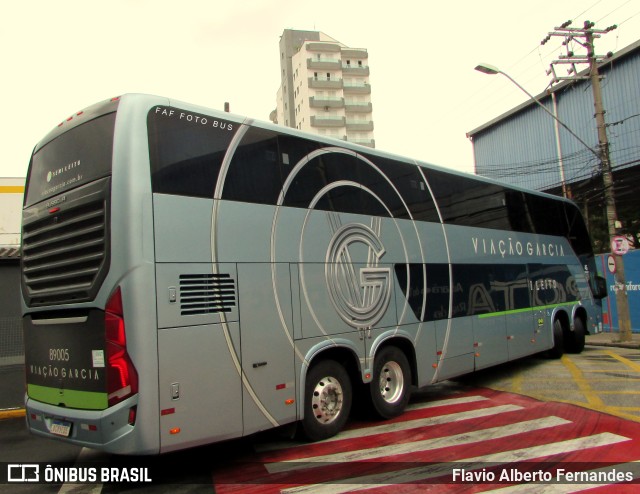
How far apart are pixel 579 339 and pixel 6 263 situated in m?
13.7

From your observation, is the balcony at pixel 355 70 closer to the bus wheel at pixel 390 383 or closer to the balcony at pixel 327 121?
the balcony at pixel 327 121

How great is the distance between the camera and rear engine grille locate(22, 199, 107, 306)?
14.9 ft

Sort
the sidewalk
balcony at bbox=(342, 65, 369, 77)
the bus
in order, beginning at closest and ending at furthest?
the bus → the sidewalk → balcony at bbox=(342, 65, 369, 77)

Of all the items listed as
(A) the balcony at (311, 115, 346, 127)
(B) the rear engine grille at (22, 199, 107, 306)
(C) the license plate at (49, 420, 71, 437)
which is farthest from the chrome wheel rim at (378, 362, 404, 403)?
(A) the balcony at (311, 115, 346, 127)

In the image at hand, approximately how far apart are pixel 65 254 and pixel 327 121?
245 feet

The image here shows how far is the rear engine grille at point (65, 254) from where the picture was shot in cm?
455

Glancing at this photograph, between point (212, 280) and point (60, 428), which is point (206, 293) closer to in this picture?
point (212, 280)

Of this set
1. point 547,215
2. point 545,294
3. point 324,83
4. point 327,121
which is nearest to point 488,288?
point 545,294

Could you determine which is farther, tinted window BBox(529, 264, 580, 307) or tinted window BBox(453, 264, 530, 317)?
tinted window BBox(529, 264, 580, 307)

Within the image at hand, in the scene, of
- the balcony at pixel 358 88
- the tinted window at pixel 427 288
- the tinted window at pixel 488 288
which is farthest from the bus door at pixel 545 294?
the balcony at pixel 358 88

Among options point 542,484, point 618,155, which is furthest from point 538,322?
point 618,155

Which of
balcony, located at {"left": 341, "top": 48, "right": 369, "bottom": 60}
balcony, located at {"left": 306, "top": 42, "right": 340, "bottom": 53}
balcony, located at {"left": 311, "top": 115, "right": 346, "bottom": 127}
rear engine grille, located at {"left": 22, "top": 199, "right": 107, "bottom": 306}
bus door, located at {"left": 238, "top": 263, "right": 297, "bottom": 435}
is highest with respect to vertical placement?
balcony, located at {"left": 341, "top": 48, "right": 369, "bottom": 60}

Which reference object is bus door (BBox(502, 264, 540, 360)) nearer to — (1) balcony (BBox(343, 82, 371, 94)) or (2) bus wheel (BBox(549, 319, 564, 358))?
(2) bus wheel (BBox(549, 319, 564, 358))

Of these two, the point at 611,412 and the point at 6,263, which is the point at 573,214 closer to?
the point at 611,412
